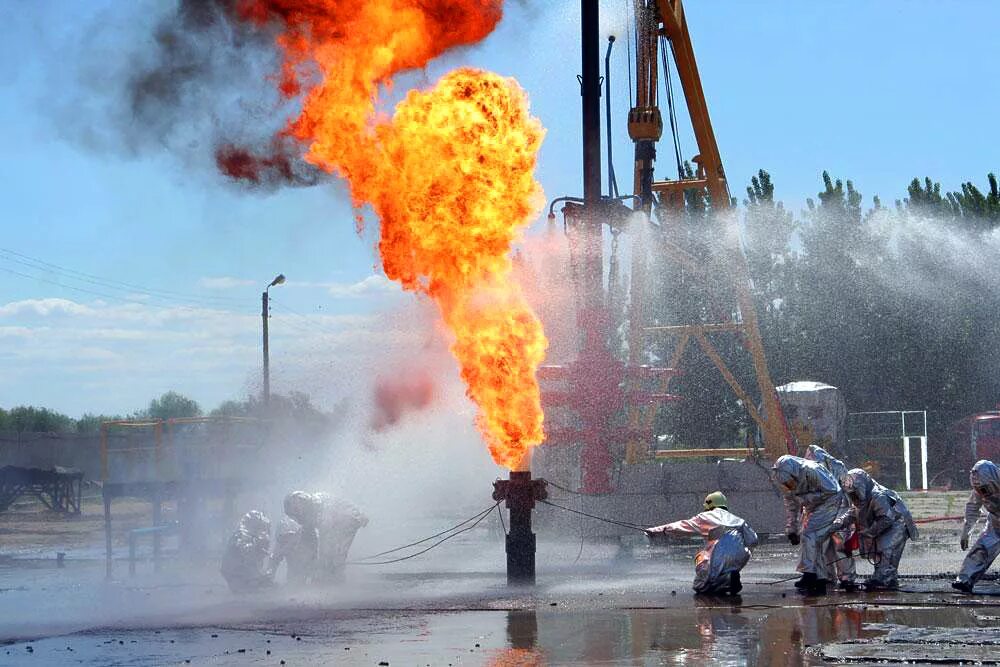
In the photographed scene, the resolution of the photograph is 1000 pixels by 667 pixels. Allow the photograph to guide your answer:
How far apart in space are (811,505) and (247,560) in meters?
7.17

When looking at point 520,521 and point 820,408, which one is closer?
point 520,521

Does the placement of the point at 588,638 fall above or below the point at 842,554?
below

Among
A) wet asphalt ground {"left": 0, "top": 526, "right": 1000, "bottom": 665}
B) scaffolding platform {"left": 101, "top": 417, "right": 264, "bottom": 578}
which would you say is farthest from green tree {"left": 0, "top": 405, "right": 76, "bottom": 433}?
wet asphalt ground {"left": 0, "top": 526, "right": 1000, "bottom": 665}

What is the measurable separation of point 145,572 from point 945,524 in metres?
15.0

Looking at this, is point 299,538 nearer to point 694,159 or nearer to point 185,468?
point 185,468

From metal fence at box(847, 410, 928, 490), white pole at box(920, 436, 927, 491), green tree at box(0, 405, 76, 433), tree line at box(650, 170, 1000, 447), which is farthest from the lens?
green tree at box(0, 405, 76, 433)

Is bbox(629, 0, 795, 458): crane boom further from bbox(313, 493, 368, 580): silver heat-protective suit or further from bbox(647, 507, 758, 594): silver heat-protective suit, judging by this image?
bbox(647, 507, 758, 594): silver heat-protective suit

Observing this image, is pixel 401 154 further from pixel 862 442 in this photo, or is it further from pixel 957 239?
pixel 957 239

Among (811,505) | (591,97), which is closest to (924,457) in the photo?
(591,97)

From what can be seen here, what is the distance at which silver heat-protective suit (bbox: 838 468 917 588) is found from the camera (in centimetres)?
1480

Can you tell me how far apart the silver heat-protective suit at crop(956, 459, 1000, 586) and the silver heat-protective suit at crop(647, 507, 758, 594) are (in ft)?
7.69

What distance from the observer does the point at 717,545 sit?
14117mm

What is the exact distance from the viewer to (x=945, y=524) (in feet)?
82.3

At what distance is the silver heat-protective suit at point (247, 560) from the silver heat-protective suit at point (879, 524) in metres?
7.34
